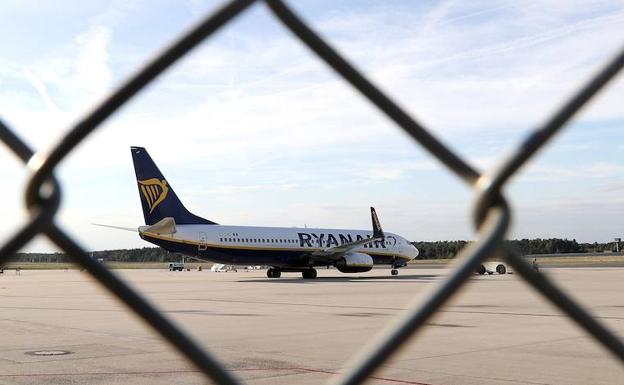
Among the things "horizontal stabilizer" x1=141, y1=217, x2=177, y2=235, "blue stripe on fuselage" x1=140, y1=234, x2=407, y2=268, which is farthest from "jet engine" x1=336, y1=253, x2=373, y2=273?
"horizontal stabilizer" x1=141, y1=217, x2=177, y2=235

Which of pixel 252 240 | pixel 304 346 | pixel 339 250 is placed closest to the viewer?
pixel 304 346

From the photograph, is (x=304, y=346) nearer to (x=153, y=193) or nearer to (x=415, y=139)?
(x=415, y=139)

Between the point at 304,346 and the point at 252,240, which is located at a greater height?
the point at 252,240

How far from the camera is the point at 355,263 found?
39.4 metres

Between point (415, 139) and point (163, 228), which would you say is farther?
point (163, 228)

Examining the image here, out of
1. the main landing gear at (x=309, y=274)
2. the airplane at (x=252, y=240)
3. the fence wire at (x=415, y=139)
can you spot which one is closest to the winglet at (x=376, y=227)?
the airplane at (x=252, y=240)

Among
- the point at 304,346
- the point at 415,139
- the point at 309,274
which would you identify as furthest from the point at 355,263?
the point at 415,139

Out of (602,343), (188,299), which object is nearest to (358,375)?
(602,343)

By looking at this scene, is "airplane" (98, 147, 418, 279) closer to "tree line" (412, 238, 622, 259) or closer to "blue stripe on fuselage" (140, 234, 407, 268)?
"blue stripe on fuselage" (140, 234, 407, 268)

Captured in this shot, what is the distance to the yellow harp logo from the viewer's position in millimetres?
36281

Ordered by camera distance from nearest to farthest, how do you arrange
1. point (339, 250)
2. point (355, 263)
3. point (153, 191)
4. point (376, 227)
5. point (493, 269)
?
point (153, 191)
point (355, 263)
point (339, 250)
point (376, 227)
point (493, 269)

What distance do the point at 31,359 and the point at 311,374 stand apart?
382cm

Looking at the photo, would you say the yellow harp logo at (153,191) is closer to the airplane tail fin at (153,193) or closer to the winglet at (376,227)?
the airplane tail fin at (153,193)

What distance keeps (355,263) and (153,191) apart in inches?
441
